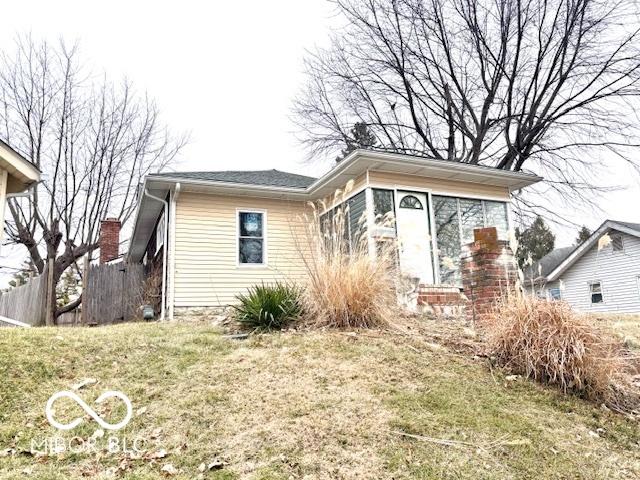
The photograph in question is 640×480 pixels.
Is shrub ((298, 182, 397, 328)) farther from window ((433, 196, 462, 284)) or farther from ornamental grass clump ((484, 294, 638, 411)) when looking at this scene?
window ((433, 196, 462, 284))

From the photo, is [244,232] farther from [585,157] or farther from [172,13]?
[585,157]

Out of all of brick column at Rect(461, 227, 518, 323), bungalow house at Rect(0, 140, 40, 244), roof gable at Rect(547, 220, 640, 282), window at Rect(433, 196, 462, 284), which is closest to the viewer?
brick column at Rect(461, 227, 518, 323)

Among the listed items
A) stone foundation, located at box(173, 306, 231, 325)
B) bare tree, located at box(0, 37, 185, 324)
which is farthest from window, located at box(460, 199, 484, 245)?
bare tree, located at box(0, 37, 185, 324)

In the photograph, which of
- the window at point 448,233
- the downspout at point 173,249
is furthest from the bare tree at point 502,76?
the downspout at point 173,249

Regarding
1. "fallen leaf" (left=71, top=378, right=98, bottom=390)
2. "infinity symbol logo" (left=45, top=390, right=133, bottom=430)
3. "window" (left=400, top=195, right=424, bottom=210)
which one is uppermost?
"window" (left=400, top=195, right=424, bottom=210)

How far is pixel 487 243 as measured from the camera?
595 cm

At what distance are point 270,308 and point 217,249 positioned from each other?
5.18 meters

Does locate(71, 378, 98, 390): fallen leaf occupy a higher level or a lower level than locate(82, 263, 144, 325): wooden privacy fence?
lower

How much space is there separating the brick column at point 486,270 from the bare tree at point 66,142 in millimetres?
14876

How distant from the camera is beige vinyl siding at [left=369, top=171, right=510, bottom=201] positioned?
988 centimetres

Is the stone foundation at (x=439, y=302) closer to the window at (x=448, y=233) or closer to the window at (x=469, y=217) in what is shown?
the window at (x=448, y=233)

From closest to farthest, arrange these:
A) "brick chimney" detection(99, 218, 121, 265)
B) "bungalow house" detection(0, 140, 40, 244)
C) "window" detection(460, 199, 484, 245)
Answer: "bungalow house" detection(0, 140, 40, 244)
"window" detection(460, 199, 484, 245)
"brick chimney" detection(99, 218, 121, 265)

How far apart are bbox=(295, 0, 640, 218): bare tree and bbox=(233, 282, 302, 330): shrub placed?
12.8 metres

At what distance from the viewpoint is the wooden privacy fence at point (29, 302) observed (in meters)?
11.4
